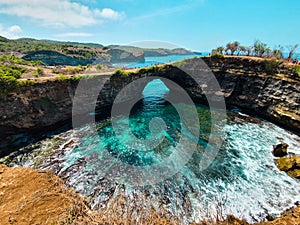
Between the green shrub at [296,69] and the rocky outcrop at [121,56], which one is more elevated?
the green shrub at [296,69]

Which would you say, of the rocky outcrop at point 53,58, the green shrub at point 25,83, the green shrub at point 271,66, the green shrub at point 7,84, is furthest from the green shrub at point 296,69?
the rocky outcrop at point 53,58

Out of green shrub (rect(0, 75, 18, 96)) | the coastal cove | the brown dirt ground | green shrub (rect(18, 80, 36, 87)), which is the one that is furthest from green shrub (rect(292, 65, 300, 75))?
green shrub (rect(0, 75, 18, 96))

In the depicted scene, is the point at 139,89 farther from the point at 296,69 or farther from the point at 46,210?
the point at 46,210

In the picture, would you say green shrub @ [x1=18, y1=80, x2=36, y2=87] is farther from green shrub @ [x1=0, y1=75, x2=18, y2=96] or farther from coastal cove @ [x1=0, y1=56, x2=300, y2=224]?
coastal cove @ [x1=0, y1=56, x2=300, y2=224]

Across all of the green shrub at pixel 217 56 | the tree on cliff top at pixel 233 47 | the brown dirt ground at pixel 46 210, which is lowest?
the brown dirt ground at pixel 46 210

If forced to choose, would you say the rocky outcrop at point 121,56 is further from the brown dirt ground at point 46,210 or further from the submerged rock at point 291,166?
the submerged rock at point 291,166

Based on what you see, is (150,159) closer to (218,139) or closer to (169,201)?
(169,201)
